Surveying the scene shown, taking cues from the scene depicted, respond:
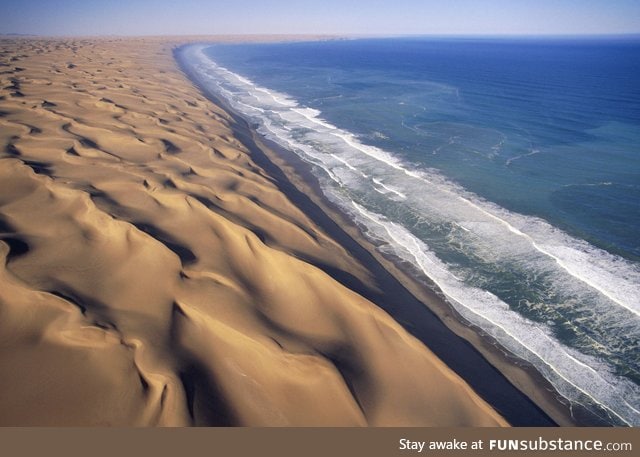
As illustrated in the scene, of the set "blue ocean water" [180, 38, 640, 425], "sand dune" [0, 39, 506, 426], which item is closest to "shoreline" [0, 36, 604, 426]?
"sand dune" [0, 39, 506, 426]

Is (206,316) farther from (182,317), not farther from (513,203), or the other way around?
(513,203)

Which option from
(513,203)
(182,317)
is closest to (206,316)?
(182,317)

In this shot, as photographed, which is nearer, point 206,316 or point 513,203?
point 206,316

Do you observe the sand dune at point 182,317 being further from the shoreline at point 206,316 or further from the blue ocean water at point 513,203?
the blue ocean water at point 513,203

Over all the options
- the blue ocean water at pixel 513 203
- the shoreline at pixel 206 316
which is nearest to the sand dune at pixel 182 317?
the shoreline at pixel 206 316

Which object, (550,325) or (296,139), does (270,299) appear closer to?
(550,325)

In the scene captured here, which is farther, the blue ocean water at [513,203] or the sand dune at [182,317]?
the blue ocean water at [513,203]
